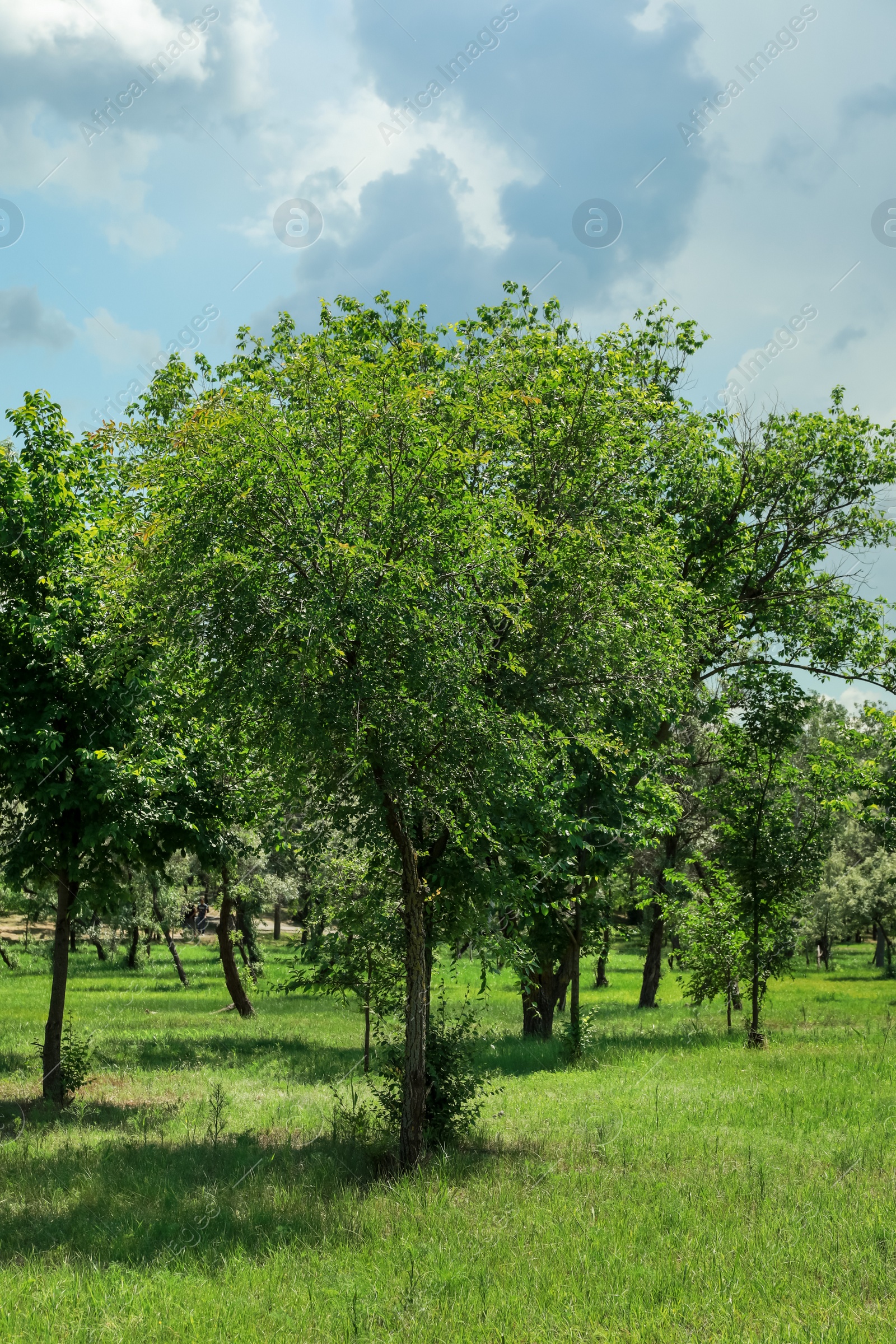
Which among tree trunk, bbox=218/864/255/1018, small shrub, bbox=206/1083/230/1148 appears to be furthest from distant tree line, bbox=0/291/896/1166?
tree trunk, bbox=218/864/255/1018

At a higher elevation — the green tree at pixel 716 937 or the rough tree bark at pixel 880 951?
the green tree at pixel 716 937

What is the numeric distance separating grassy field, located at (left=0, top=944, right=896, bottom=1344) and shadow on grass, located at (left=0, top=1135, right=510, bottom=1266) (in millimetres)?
33

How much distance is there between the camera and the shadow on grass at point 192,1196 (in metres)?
7.83

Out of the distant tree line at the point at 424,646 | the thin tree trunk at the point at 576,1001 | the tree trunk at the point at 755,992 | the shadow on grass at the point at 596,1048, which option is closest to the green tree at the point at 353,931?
the distant tree line at the point at 424,646

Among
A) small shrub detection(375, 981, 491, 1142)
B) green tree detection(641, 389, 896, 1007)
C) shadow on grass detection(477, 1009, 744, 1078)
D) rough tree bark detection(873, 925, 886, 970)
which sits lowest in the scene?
rough tree bark detection(873, 925, 886, 970)

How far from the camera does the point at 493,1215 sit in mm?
8062

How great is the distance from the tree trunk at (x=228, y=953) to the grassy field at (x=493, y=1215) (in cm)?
839

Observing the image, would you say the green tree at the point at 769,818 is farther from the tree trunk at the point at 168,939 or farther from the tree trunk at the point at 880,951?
the tree trunk at the point at 880,951

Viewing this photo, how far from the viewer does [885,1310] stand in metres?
6.01

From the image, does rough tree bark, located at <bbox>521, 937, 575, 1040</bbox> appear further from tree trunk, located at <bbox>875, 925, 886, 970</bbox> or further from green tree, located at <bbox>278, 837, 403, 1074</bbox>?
tree trunk, located at <bbox>875, 925, 886, 970</bbox>

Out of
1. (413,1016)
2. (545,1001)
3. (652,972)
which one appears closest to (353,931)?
(413,1016)

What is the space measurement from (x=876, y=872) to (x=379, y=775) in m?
52.5

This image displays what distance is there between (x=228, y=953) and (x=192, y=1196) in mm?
19212

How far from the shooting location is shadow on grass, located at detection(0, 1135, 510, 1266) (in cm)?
783
